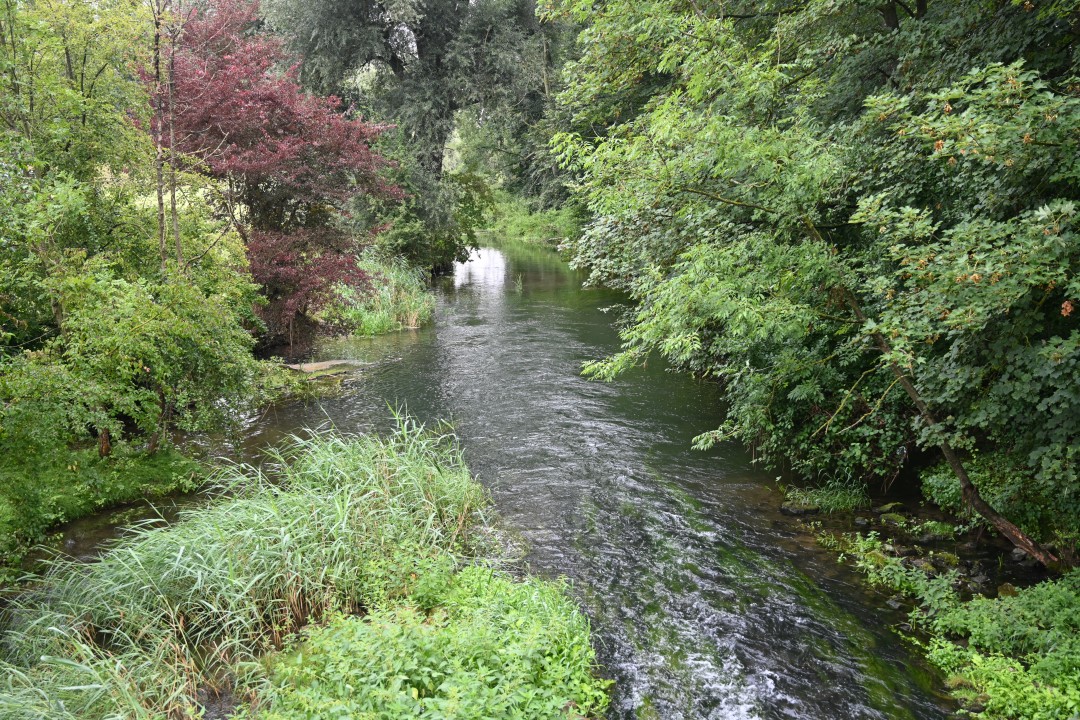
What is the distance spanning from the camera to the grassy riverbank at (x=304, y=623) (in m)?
3.44

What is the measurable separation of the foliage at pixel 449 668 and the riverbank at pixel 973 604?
2437 millimetres

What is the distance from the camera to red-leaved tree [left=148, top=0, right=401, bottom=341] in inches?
412

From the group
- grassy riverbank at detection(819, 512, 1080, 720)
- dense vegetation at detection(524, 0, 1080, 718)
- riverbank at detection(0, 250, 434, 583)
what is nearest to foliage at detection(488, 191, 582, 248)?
dense vegetation at detection(524, 0, 1080, 718)

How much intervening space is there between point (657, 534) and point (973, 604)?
2.54 m

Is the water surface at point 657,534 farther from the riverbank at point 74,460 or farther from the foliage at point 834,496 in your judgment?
the riverbank at point 74,460

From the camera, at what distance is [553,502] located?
6758 millimetres

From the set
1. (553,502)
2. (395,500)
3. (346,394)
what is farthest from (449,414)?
(395,500)

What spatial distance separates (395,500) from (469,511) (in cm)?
87

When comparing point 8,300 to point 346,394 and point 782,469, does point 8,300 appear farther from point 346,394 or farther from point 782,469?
point 782,469

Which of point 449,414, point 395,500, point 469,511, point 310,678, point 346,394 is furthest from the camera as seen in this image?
point 346,394

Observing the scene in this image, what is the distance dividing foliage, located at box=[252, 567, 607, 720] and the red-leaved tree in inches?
345

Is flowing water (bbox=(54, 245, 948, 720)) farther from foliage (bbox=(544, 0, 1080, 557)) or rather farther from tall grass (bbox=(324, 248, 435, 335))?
tall grass (bbox=(324, 248, 435, 335))

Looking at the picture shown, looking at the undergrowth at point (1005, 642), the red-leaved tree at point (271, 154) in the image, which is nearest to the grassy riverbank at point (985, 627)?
the undergrowth at point (1005, 642)

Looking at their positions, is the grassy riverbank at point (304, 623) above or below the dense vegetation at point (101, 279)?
below
